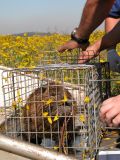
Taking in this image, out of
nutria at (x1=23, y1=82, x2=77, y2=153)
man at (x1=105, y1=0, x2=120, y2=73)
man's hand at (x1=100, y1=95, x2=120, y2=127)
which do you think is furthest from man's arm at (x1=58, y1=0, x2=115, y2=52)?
man's hand at (x1=100, y1=95, x2=120, y2=127)

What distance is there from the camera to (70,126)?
3.46 meters

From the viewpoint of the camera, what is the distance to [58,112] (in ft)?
10.2

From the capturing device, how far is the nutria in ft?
10.3

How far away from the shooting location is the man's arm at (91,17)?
3.20 m

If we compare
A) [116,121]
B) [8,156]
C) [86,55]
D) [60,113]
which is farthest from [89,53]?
[116,121]

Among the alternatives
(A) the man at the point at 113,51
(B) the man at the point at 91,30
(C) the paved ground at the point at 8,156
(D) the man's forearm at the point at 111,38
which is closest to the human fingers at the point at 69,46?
(B) the man at the point at 91,30

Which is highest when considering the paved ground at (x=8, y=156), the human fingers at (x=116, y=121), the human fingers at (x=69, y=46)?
the human fingers at (x=69, y=46)

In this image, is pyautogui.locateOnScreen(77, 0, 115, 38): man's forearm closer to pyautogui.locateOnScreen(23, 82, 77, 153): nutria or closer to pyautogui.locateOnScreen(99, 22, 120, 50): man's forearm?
pyautogui.locateOnScreen(99, 22, 120, 50): man's forearm

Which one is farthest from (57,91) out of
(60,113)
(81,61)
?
(81,61)

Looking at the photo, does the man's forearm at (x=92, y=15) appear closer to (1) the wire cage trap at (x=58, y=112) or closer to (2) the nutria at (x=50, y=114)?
(1) the wire cage trap at (x=58, y=112)

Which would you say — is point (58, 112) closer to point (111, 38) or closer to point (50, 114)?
point (50, 114)

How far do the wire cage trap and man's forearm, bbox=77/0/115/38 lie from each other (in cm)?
40

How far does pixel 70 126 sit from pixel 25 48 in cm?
428

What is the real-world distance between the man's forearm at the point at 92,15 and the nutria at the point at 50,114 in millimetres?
556
